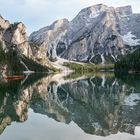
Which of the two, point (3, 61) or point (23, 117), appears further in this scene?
point (3, 61)

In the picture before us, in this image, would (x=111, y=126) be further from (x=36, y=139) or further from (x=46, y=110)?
(x=46, y=110)

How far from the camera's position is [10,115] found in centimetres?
4447

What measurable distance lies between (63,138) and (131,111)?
16.4 m

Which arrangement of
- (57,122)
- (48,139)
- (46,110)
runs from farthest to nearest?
(46,110) → (57,122) → (48,139)

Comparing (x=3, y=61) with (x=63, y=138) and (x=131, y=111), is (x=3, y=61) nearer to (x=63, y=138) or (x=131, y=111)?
(x=131, y=111)

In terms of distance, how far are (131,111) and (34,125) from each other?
12806mm

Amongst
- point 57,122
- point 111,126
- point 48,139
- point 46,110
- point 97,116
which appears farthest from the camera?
point 46,110

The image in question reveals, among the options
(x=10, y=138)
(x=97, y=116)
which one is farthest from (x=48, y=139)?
(x=97, y=116)

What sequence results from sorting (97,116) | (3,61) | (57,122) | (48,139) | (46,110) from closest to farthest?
1. (48,139)
2. (57,122)
3. (97,116)
4. (46,110)
5. (3,61)

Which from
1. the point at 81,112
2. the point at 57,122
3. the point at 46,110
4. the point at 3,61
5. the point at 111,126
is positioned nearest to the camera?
the point at 111,126

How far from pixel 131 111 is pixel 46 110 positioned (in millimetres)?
11970

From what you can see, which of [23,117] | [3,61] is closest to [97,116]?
[23,117]

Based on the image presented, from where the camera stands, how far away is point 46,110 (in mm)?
50438

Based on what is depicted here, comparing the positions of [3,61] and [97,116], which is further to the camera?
[3,61]
